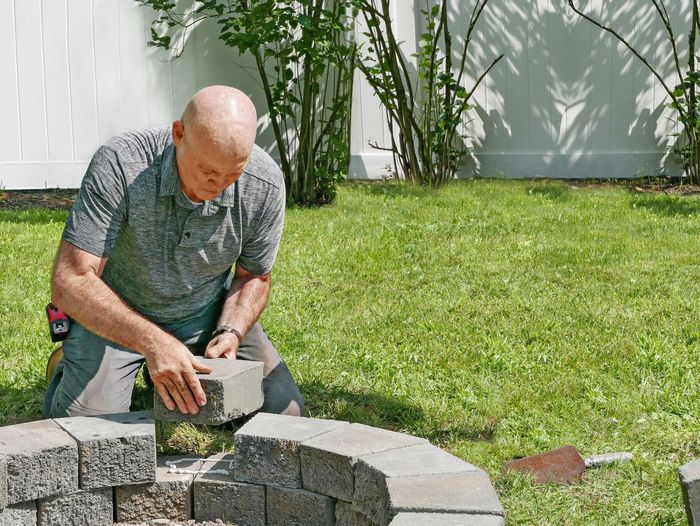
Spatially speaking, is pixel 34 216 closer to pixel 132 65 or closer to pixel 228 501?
pixel 132 65

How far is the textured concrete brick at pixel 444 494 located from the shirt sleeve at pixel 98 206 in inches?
51.1

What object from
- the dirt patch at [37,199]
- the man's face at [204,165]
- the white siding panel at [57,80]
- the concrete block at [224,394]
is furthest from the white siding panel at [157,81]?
the concrete block at [224,394]

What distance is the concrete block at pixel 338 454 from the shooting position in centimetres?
304

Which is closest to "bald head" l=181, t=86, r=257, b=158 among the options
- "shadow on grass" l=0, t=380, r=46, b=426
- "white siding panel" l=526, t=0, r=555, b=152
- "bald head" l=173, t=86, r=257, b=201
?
"bald head" l=173, t=86, r=257, b=201

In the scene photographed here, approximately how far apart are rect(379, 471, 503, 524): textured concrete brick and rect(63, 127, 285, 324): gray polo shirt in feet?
3.94

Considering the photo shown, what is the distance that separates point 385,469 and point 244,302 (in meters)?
1.12

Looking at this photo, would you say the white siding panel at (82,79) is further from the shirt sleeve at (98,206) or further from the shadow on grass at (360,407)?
the shirt sleeve at (98,206)

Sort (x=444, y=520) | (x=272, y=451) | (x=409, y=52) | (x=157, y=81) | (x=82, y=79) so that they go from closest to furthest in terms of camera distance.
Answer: (x=444, y=520)
(x=272, y=451)
(x=82, y=79)
(x=157, y=81)
(x=409, y=52)

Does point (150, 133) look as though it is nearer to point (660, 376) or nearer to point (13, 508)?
point (13, 508)

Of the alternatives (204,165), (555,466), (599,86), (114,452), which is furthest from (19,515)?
(599,86)

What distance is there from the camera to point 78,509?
321 centimetres

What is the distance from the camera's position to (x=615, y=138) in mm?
8555

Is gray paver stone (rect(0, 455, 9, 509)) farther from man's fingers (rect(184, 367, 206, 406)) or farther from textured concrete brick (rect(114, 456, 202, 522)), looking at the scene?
man's fingers (rect(184, 367, 206, 406))

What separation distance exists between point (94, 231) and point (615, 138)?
19.9 feet
